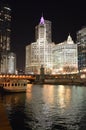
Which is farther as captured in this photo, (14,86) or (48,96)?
(14,86)

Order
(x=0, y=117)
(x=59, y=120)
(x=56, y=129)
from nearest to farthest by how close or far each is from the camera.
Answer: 1. (x=0, y=117)
2. (x=56, y=129)
3. (x=59, y=120)

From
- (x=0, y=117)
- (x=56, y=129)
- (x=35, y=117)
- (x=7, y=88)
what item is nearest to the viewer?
(x=0, y=117)

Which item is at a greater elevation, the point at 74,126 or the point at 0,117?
the point at 0,117

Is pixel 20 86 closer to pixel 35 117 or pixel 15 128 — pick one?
pixel 35 117

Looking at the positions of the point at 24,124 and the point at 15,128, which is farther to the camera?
the point at 24,124

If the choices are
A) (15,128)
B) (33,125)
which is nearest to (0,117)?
(15,128)

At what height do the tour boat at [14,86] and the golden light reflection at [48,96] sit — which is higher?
the tour boat at [14,86]

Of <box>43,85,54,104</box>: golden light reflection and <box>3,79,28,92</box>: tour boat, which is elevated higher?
<box>3,79,28,92</box>: tour boat

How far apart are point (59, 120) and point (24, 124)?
205 inches

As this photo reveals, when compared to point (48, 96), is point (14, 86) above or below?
above

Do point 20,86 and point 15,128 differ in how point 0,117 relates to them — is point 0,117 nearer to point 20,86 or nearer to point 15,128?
point 15,128

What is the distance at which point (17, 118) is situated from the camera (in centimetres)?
4094

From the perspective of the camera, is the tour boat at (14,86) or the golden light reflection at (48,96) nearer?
the golden light reflection at (48,96)

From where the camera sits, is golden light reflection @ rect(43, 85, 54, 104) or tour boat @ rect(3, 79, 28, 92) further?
tour boat @ rect(3, 79, 28, 92)
